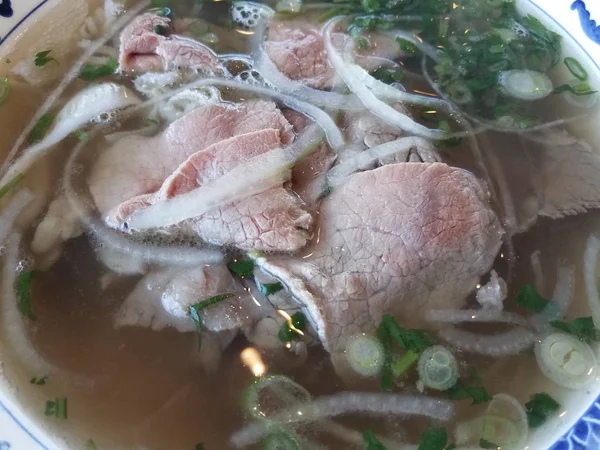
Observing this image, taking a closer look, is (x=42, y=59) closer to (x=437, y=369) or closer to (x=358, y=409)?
(x=358, y=409)

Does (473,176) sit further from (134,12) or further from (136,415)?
(134,12)

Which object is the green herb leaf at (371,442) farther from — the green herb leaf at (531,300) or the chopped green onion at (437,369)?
the green herb leaf at (531,300)

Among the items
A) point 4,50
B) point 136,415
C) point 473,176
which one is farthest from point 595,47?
point 4,50

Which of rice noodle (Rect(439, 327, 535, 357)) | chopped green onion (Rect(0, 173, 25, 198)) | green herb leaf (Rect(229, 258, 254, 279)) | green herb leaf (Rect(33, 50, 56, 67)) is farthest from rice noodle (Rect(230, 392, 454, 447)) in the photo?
green herb leaf (Rect(33, 50, 56, 67))

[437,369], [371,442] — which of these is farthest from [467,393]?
[371,442]

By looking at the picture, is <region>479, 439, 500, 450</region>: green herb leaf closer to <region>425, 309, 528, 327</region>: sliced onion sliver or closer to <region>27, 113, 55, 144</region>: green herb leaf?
<region>425, 309, 528, 327</region>: sliced onion sliver

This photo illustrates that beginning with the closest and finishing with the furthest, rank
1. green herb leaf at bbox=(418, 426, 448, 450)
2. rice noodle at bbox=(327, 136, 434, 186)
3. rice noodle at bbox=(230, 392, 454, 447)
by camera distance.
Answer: green herb leaf at bbox=(418, 426, 448, 450) < rice noodle at bbox=(230, 392, 454, 447) < rice noodle at bbox=(327, 136, 434, 186)
